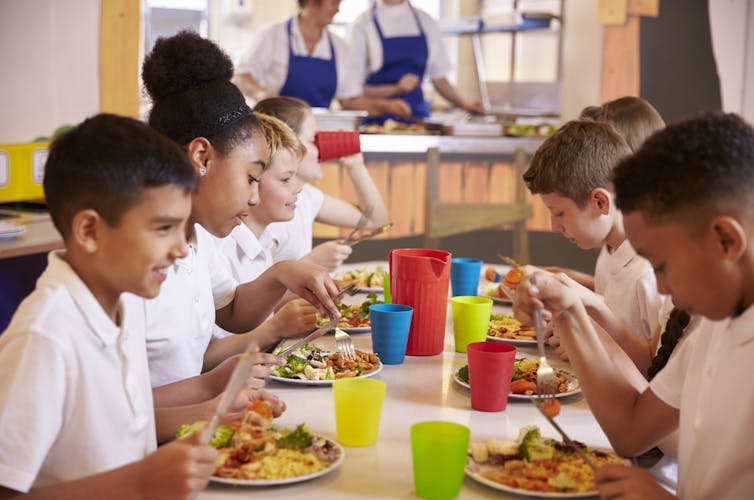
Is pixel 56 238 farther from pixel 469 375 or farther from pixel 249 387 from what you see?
pixel 469 375

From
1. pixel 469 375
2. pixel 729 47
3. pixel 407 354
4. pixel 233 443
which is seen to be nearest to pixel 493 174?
pixel 729 47

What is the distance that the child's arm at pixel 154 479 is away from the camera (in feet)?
3.47

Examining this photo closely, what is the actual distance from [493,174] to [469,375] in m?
3.47

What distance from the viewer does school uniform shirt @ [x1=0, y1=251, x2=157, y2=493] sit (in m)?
1.08

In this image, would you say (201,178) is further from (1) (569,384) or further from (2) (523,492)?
(2) (523,492)

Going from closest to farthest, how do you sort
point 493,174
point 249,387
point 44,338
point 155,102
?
point 44,338
point 249,387
point 155,102
point 493,174

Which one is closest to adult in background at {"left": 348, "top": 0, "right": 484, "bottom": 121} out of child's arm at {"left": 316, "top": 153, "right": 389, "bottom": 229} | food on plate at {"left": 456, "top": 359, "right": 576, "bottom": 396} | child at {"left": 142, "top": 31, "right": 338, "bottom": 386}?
child's arm at {"left": 316, "top": 153, "right": 389, "bottom": 229}

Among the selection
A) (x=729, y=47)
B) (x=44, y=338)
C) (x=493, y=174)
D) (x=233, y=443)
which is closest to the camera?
(x=44, y=338)

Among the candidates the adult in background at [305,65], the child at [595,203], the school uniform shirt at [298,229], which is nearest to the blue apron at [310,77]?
the adult in background at [305,65]

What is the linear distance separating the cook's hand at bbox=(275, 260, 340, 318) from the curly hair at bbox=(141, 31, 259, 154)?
32cm

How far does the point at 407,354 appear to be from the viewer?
191 centimetres

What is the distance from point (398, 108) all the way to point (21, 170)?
263cm

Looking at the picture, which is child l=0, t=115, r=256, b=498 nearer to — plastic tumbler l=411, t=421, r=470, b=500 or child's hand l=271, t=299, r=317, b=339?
plastic tumbler l=411, t=421, r=470, b=500

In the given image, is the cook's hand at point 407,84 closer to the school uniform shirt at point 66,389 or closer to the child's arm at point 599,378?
the child's arm at point 599,378
